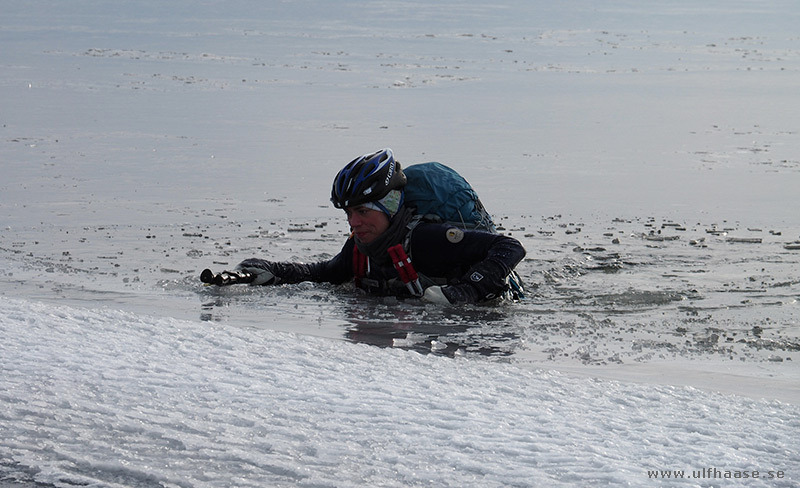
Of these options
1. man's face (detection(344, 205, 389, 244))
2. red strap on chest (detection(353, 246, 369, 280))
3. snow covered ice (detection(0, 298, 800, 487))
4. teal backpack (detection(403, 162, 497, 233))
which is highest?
teal backpack (detection(403, 162, 497, 233))

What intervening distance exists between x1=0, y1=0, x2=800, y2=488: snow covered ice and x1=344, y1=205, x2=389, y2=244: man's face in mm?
415

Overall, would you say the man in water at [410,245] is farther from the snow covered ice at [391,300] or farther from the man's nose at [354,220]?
the snow covered ice at [391,300]

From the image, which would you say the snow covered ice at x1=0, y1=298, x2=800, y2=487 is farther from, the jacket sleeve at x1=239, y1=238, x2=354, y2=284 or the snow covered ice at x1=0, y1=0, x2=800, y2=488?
the jacket sleeve at x1=239, y1=238, x2=354, y2=284

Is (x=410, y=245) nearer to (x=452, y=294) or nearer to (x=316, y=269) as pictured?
(x=452, y=294)

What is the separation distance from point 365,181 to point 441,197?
1.74 ft

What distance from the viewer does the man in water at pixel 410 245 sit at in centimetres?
682

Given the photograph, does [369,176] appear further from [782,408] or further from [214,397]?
[782,408]

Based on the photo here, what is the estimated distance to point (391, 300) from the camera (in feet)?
23.1

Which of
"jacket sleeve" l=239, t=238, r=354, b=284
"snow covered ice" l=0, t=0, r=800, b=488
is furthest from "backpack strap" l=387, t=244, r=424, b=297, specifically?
"jacket sleeve" l=239, t=238, r=354, b=284

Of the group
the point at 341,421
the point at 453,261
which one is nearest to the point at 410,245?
the point at 453,261

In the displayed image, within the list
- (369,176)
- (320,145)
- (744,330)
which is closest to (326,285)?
(369,176)

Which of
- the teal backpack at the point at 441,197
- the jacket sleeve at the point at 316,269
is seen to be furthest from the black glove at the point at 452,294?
the jacket sleeve at the point at 316,269

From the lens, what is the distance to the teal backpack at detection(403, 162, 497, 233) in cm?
719

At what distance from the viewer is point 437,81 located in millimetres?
20531
